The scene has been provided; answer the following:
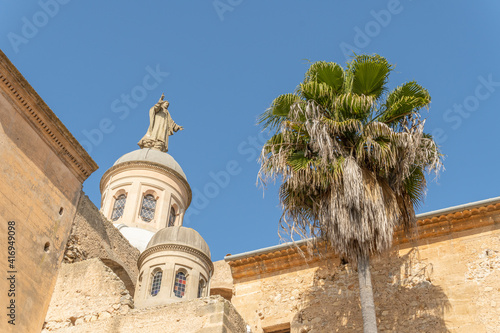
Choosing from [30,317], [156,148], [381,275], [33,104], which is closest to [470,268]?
[381,275]

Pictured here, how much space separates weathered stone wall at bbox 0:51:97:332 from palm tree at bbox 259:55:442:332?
628 centimetres

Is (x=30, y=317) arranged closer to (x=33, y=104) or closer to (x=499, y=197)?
(x=33, y=104)

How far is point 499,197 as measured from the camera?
1498cm

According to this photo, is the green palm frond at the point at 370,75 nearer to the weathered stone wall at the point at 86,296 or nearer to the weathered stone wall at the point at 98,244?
the weathered stone wall at the point at 86,296

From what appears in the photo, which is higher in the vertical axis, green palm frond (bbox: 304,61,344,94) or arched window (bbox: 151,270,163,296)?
green palm frond (bbox: 304,61,344,94)

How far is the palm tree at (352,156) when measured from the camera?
11.4 m

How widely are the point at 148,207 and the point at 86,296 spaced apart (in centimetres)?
1328

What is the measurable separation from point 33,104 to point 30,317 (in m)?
5.35

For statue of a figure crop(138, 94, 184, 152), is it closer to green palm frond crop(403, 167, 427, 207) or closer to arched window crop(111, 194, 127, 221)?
arched window crop(111, 194, 127, 221)

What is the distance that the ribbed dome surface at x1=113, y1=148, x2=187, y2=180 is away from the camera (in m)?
28.6

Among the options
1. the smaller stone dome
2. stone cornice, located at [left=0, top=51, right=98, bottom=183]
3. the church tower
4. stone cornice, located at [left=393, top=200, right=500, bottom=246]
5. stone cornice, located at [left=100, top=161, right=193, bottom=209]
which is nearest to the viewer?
stone cornice, located at [left=0, top=51, right=98, bottom=183]

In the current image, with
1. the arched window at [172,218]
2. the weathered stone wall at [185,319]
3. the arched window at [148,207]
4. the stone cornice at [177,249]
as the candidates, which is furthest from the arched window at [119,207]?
the weathered stone wall at [185,319]

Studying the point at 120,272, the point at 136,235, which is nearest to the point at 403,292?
the point at 120,272

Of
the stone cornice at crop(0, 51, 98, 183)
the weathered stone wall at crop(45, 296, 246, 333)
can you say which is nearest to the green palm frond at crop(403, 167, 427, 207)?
the weathered stone wall at crop(45, 296, 246, 333)
